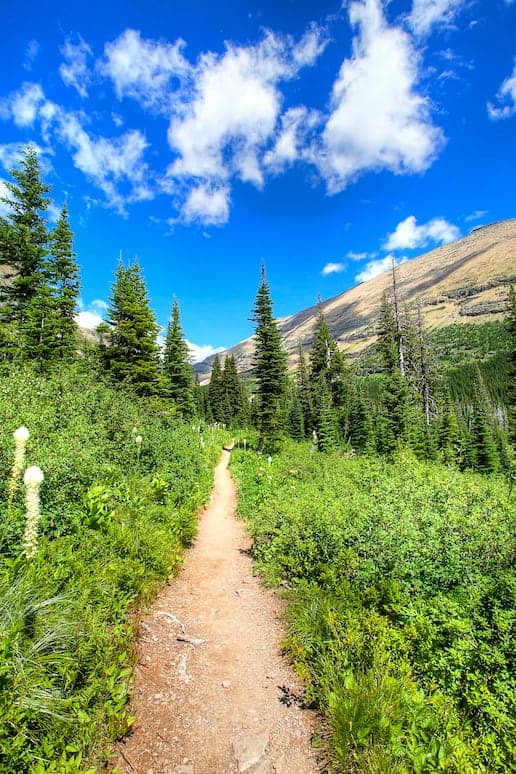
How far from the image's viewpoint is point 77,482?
6773 millimetres

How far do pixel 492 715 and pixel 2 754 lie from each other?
415 centimetres

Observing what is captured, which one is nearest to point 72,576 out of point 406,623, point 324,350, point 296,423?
point 406,623

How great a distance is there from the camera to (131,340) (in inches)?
866

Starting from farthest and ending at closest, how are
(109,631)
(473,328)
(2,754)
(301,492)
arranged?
(473,328) → (301,492) → (109,631) → (2,754)

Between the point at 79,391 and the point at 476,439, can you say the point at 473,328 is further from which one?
the point at 79,391

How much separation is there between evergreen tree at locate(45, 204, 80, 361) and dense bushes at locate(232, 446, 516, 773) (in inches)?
701

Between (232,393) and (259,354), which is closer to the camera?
(259,354)

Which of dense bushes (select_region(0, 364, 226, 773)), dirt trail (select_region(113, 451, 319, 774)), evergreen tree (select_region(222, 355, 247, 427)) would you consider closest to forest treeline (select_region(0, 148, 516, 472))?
dense bushes (select_region(0, 364, 226, 773))

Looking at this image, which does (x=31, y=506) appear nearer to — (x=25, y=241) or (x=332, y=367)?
(x=25, y=241)

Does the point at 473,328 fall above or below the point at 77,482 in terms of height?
above

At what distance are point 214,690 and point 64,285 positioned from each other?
2414 centimetres

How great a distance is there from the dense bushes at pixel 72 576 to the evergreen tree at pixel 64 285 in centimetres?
1026

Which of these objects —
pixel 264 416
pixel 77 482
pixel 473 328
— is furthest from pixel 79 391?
pixel 473 328

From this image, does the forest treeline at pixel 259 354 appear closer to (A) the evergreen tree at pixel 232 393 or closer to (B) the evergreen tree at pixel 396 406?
(B) the evergreen tree at pixel 396 406
